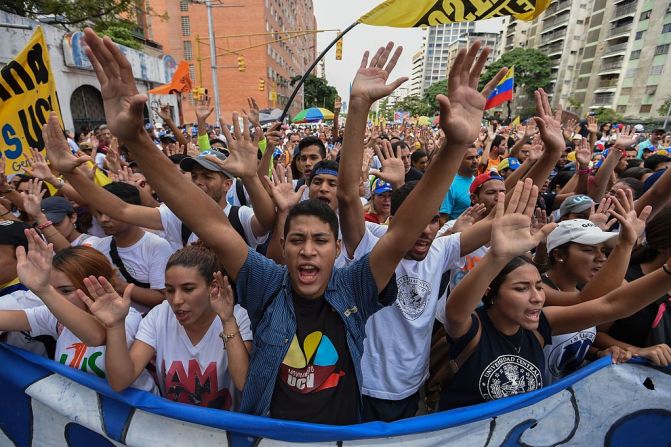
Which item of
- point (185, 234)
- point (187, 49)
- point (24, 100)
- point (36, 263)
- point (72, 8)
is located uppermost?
point (187, 49)

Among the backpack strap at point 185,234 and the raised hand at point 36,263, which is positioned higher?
the raised hand at point 36,263

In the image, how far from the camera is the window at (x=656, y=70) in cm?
3921

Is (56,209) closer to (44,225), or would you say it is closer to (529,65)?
(44,225)

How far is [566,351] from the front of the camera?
2.13m

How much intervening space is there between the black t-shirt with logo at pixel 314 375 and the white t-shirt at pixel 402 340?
48 cm

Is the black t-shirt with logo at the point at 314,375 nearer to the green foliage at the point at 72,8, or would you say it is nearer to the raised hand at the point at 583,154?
the raised hand at the point at 583,154

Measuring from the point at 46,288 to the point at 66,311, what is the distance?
149mm

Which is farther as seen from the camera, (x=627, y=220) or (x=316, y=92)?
(x=316, y=92)

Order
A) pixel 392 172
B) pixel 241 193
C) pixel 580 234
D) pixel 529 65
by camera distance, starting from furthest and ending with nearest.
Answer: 1. pixel 529 65
2. pixel 241 193
3. pixel 392 172
4. pixel 580 234

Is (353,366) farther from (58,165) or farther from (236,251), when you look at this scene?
(58,165)

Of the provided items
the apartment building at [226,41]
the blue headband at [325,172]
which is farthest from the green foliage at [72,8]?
the apartment building at [226,41]

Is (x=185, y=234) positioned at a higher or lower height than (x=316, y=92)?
lower

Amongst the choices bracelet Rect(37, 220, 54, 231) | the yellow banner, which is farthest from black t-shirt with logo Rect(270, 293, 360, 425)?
the yellow banner

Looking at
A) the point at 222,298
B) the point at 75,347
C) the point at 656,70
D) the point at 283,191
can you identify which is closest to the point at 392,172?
the point at 283,191
